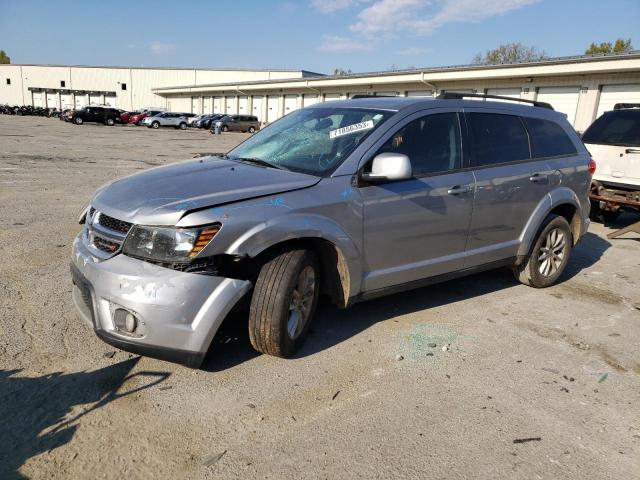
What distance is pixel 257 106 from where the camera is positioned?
168 feet

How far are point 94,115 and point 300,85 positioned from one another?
17.8m

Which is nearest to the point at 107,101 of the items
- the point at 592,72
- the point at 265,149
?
the point at 592,72

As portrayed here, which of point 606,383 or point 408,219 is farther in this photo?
point 408,219

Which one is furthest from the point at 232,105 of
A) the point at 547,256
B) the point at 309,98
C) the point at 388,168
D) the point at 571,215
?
the point at 388,168

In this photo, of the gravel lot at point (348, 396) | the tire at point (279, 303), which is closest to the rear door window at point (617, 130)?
the gravel lot at point (348, 396)

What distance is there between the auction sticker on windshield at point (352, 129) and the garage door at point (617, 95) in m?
19.4

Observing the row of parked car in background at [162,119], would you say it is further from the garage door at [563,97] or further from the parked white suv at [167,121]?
the garage door at [563,97]

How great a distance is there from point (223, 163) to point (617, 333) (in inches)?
143

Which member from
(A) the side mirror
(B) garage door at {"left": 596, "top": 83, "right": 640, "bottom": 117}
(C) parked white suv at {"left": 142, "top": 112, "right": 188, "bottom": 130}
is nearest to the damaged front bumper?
(A) the side mirror

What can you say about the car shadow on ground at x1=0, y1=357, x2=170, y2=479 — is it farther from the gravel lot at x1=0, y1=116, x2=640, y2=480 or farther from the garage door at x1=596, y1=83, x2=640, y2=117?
the garage door at x1=596, y1=83, x2=640, y2=117

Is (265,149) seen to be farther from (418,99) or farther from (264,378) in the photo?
(264,378)

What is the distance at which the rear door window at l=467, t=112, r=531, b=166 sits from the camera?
4.43 metres

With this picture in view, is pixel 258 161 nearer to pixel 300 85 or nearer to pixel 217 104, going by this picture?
pixel 300 85

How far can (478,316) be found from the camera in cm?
443
